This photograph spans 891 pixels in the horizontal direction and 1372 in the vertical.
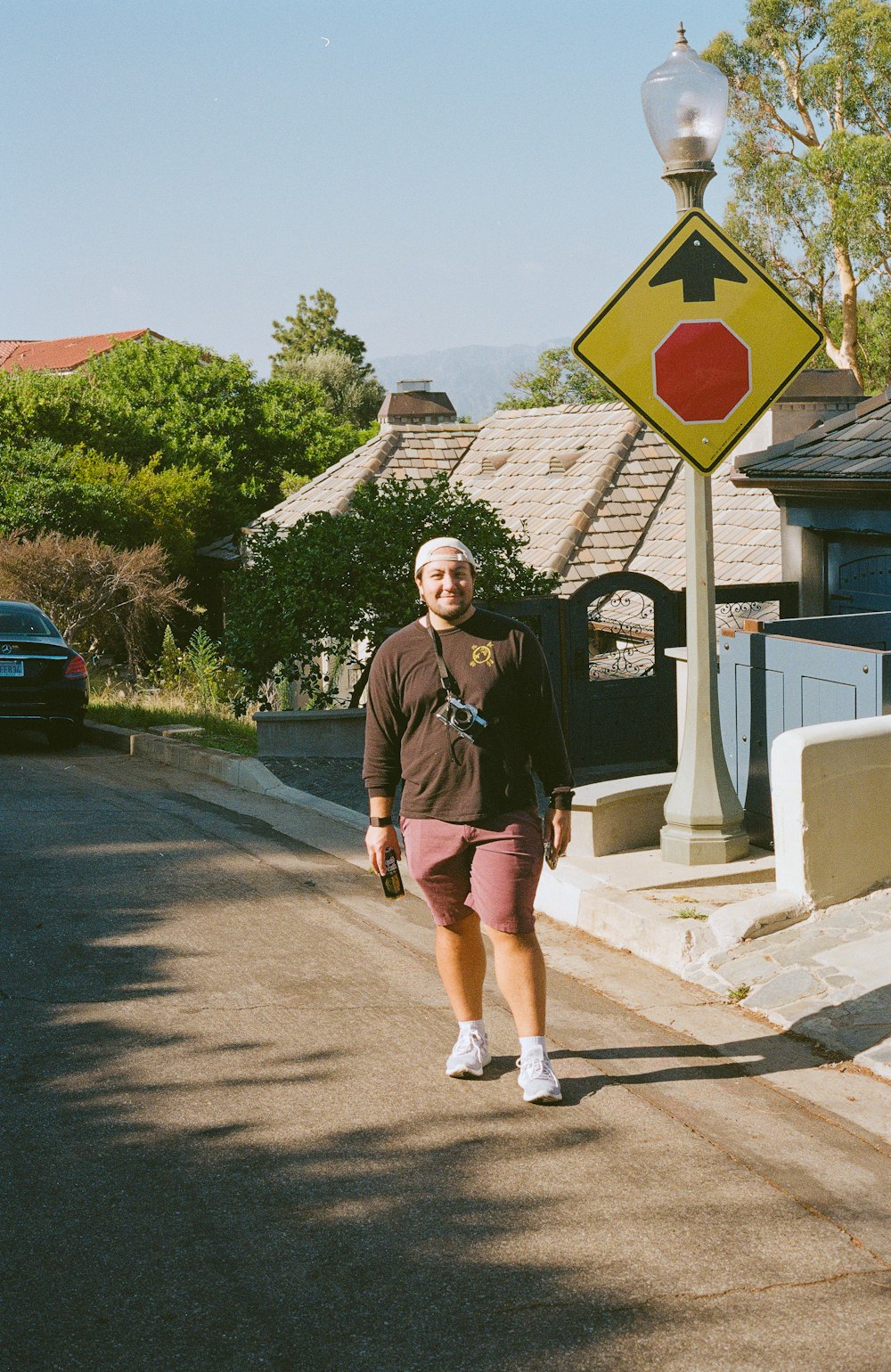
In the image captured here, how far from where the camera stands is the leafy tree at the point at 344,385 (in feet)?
221

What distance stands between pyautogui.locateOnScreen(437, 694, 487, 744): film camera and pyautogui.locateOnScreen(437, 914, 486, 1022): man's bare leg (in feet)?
2.22

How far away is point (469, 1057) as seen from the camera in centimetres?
502

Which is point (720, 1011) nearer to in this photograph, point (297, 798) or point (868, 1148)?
point (868, 1148)

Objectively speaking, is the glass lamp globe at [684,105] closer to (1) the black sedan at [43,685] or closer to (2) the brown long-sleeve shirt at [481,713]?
(2) the brown long-sleeve shirt at [481,713]

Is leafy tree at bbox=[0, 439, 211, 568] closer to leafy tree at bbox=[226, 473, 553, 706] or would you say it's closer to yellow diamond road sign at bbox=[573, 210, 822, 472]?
leafy tree at bbox=[226, 473, 553, 706]

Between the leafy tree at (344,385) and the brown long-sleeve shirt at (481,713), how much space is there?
6219 cm

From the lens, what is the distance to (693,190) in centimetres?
755

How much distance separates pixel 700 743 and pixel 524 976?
2.81m

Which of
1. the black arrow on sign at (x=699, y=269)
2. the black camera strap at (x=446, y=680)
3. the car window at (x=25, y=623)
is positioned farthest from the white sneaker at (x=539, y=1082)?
the car window at (x=25, y=623)

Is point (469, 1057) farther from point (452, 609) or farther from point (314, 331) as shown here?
point (314, 331)

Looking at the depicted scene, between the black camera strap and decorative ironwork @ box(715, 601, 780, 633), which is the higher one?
decorative ironwork @ box(715, 601, 780, 633)

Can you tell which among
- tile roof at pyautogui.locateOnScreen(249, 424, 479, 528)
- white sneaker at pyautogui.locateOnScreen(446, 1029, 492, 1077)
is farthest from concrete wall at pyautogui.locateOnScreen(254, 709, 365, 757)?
tile roof at pyautogui.locateOnScreen(249, 424, 479, 528)

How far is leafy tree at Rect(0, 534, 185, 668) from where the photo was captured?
834 inches

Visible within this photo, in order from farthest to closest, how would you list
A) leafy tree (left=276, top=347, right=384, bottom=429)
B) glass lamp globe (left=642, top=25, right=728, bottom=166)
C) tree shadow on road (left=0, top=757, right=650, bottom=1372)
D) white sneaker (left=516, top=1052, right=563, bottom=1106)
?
leafy tree (left=276, top=347, right=384, bottom=429)
glass lamp globe (left=642, top=25, right=728, bottom=166)
white sneaker (left=516, top=1052, right=563, bottom=1106)
tree shadow on road (left=0, top=757, right=650, bottom=1372)
